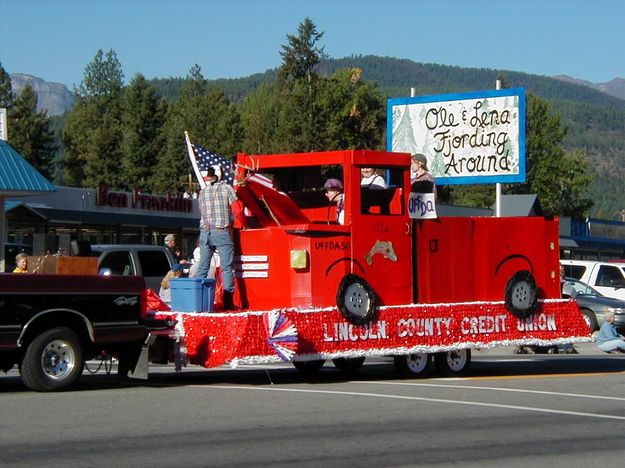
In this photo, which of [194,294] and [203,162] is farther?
[203,162]

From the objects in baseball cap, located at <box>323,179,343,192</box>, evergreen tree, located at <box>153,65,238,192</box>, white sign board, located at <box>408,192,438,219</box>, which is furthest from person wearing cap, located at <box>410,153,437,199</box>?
evergreen tree, located at <box>153,65,238,192</box>

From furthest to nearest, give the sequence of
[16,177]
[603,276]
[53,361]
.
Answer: [603,276]
[16,177]
[53,361]

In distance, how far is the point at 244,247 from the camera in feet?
48.0

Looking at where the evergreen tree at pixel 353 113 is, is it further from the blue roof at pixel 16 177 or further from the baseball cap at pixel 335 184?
the baseball cap at pixel 335 184

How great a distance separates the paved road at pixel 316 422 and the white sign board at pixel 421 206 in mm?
2215

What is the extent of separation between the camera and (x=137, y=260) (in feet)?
72.5

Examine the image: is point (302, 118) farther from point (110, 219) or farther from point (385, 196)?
point (385, 196)

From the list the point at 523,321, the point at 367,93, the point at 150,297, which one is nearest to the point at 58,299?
the point at 150,297

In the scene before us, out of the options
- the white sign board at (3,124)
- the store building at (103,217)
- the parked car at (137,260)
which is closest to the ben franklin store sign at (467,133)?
the parked car at (137,260)

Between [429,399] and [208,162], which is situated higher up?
[208,162]

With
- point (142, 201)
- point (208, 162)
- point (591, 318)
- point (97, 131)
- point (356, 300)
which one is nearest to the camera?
point (356, 300)

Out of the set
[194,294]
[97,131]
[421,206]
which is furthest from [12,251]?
[97,131]

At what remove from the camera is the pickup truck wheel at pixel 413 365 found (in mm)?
15500

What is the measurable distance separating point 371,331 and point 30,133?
6096cm
